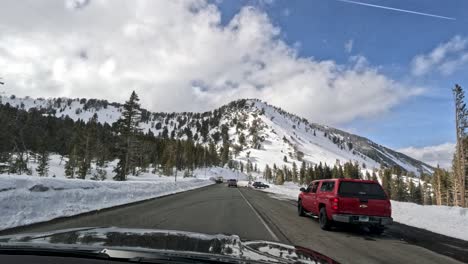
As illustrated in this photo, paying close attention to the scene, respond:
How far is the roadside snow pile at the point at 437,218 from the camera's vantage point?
1341 centimetres

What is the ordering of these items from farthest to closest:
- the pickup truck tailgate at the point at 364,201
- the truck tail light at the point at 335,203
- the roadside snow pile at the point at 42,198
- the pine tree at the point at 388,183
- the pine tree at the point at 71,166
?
the pine tree at the point at 388,183 → the pine tree at the point at 71,166 → the truck tail light at the point at 335,203 → the pickup truck tailgate at the point at 364,201 → the roadside snow pile at the point at 42,198

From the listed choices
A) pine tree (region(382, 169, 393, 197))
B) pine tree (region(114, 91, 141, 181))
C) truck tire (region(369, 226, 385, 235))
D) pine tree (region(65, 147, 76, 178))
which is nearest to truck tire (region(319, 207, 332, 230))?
truck tire (region(369, 226, 385, 235))

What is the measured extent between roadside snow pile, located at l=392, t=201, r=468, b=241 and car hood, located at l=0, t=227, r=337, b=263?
34.7 ft

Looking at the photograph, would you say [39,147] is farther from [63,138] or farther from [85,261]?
[85,261]

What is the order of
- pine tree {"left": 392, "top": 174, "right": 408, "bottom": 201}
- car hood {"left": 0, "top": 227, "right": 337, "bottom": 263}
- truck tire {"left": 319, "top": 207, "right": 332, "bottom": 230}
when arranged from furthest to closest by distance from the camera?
pine tree {"left": 392, "top": 174, "right": 408, "bottom": 201}
truck tire {"left": 319, "top": 207, "right": 332, "bottom": 230}
car hood {"left": 0, "top": 227, "right": 337, "bottom": 263}

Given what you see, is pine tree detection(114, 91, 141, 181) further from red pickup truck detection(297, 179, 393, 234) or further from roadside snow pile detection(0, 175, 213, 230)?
red pickup truck detection(297, 179, 393, 234)

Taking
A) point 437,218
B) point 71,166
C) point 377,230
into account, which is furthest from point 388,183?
point 377,230

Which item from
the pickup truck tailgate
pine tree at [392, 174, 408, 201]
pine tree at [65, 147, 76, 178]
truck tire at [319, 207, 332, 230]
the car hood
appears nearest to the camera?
the car hood

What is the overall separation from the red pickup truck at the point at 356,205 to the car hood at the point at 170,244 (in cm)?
864

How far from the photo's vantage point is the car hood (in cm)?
335

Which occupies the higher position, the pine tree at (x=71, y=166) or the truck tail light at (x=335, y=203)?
the pine tree at (x=71, y=166)

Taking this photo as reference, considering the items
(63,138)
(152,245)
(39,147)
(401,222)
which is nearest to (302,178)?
(63,138)

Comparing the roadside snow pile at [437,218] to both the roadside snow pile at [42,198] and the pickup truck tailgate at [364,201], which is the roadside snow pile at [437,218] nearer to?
the pickup truck tailgate at [364,201]

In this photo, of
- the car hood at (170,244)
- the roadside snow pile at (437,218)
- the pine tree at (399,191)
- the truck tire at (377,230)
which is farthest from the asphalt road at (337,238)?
the pine tree at (399,191)
